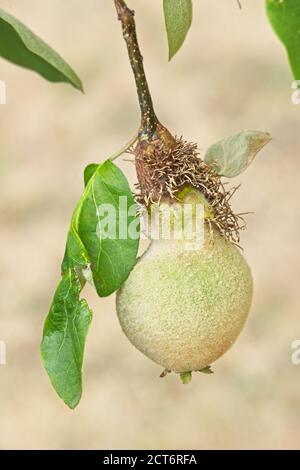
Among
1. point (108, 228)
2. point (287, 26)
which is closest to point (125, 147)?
point (108, 228)

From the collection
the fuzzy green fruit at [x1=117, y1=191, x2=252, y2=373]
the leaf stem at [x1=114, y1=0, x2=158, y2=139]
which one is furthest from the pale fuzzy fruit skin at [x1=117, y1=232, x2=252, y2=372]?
the leaf stem at [x1=114, y1=0, x2=158, y2=139]

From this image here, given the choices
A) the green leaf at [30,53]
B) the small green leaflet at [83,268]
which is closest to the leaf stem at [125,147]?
the small green leaflet at [83,268]

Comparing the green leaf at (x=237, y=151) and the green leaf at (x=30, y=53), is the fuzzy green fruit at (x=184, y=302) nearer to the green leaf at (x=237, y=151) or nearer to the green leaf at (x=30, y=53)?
the green leaf at (x=237, y=151)

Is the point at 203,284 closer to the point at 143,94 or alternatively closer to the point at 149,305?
the point at 149,305

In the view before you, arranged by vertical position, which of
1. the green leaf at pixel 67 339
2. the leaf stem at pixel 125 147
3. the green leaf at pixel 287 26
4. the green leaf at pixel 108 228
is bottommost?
the green leaf at pixel 67 339

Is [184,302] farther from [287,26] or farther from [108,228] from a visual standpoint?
[287,26]

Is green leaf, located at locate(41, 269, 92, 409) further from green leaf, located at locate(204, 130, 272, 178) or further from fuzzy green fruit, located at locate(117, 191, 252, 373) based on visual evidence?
green leaf, located at locate(204, 130, 272, 178)

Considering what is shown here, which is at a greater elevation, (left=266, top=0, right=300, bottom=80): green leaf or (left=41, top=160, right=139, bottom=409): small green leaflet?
(left=266, top=0, right=300, bottom=80): green leaf
